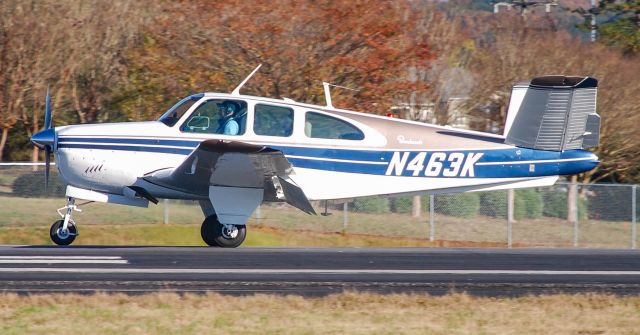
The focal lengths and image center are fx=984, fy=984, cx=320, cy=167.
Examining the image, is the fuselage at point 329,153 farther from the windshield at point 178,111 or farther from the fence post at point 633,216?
the fence post at point 633,216

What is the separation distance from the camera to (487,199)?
22.9 meters

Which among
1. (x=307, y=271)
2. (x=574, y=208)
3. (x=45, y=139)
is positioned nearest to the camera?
(x=307, y=271)

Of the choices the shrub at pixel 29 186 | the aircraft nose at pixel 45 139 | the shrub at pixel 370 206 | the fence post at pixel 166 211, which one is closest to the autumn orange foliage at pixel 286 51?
the shrub at pixel 370 206

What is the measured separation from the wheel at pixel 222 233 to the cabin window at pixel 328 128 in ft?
5.68

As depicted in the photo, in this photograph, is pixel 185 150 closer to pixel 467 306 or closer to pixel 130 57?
pixel 467 306

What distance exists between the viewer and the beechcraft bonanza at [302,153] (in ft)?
45.0

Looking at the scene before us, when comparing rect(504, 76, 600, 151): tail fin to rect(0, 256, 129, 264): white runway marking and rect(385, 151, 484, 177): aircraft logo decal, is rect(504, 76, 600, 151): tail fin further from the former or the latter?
rect(0, 256, 129, 264): white runway marking

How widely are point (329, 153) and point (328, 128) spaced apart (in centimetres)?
36

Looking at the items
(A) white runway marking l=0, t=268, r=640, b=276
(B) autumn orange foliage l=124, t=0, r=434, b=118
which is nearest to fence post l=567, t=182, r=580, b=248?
(B) autumn orange foliage l=124, t=0, r=434, b=118

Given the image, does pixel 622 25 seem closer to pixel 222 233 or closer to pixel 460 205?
pixel 460 205

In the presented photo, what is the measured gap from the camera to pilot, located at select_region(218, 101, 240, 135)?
44.9 ft

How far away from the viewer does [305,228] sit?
70.0 ft

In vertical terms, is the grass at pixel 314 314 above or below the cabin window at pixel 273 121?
below

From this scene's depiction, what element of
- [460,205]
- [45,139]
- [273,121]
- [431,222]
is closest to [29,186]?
[45,139]
